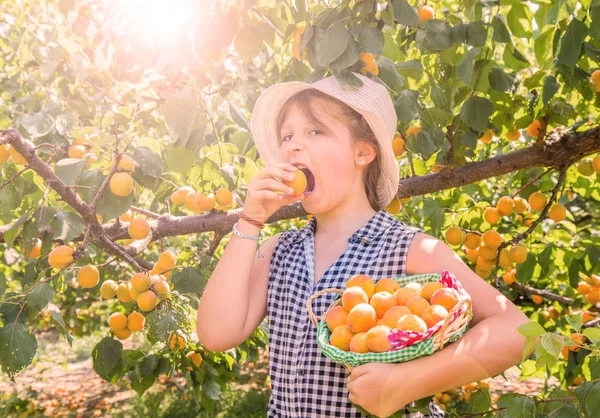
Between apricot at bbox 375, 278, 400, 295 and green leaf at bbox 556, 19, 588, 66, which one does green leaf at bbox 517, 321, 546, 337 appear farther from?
green leaf at bbox 556, 19, 588, 66

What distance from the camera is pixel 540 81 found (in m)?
2.66

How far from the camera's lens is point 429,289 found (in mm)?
1293

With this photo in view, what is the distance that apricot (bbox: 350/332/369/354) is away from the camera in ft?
3.92

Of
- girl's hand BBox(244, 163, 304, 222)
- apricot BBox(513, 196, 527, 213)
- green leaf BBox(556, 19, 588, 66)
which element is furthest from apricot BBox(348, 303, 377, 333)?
apricot BBox(513, 196, 527, 213)

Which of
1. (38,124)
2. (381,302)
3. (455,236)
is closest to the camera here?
(381,302)

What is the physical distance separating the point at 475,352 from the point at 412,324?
235 mm

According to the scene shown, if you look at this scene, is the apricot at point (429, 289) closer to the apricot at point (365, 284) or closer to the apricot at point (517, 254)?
the apricot at point (365, 284)

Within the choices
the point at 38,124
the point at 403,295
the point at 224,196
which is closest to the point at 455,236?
the point at 224,196

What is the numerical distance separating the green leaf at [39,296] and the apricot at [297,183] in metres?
0.88

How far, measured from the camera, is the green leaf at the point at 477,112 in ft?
7.82

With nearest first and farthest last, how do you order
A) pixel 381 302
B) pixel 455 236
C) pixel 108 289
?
1. pixel 381 302
2. pixel 108 289
3. pixel 455 236

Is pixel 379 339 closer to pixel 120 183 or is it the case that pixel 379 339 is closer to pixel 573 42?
pixel 120 183

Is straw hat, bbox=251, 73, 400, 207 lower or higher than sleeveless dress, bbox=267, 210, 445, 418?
higher

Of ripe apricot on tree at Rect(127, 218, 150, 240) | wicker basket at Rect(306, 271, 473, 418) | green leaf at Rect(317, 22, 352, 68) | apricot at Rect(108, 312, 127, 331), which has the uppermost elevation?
green leaf at Rect(317, 22, 352, 68)
